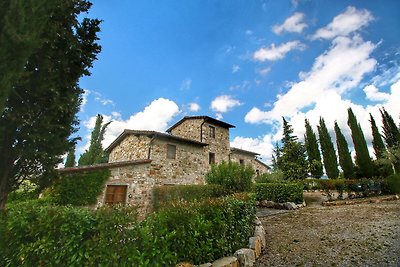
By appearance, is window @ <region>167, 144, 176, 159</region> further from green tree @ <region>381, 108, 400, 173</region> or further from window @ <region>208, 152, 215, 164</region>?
green tree @ <region>381, 108, 400, 173</region>

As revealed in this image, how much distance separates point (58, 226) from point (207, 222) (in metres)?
2.34

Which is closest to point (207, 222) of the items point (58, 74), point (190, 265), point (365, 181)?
point (190, 265)

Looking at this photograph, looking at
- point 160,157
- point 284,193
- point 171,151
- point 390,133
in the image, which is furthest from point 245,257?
point 390,133

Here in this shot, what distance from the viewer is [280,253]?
5070 millimetres

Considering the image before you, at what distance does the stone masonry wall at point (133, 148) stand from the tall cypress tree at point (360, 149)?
2861 centimetres

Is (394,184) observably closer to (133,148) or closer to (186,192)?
(186,192)

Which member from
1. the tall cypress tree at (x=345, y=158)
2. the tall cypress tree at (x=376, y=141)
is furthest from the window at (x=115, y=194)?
the tall cypress tree at (x=376, y=141)

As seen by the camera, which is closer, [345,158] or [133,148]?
[133,148]

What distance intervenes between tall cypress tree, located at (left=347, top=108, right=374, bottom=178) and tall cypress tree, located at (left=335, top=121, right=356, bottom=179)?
0.96 metres

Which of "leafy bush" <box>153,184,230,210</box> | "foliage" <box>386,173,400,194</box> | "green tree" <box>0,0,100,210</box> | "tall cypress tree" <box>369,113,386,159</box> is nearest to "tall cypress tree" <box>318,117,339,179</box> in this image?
"tall cypress tree" <box>369,113,386,159</box>

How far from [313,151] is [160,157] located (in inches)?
1013

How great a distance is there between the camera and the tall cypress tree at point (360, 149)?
2803 cm

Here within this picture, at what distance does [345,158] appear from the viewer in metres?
29.9

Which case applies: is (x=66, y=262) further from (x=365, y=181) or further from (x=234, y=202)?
(x=365, y=181)
